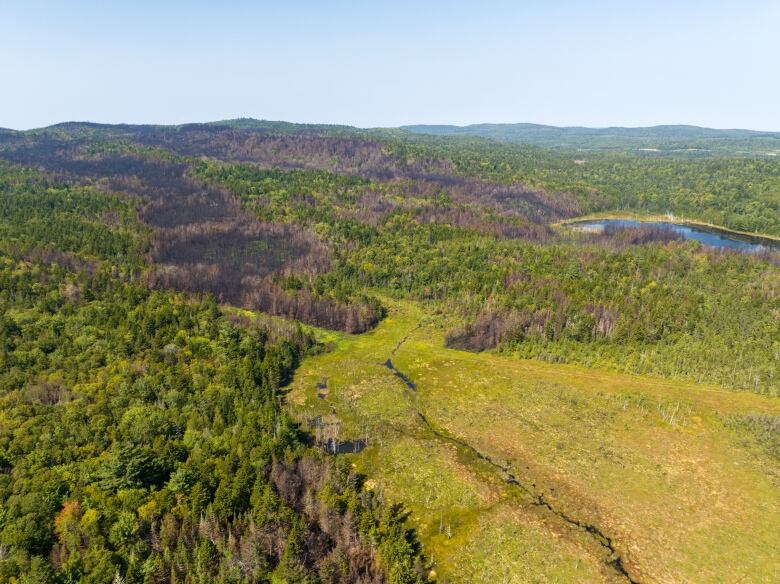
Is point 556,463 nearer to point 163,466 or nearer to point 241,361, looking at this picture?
point 163,466

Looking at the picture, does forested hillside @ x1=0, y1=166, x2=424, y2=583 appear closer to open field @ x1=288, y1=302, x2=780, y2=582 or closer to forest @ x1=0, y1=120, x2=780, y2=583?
forest @ x1=0, y1=120, x2=780, y2=583

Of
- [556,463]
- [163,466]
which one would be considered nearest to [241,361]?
[163,466]

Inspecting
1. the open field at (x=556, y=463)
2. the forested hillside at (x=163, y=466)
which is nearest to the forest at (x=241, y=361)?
the forested hillside at (x=163, y=466)

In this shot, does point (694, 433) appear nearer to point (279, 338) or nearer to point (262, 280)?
point (279, 338)

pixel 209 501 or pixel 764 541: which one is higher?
pixel 209 501

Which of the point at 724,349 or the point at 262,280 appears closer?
the point at 724,349

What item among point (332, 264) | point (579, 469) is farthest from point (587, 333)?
point (332, 264)

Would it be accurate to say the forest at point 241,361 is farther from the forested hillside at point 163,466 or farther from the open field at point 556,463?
the open field at point 556,463

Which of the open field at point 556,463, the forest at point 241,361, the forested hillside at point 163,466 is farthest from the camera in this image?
the open field at point 556,463
